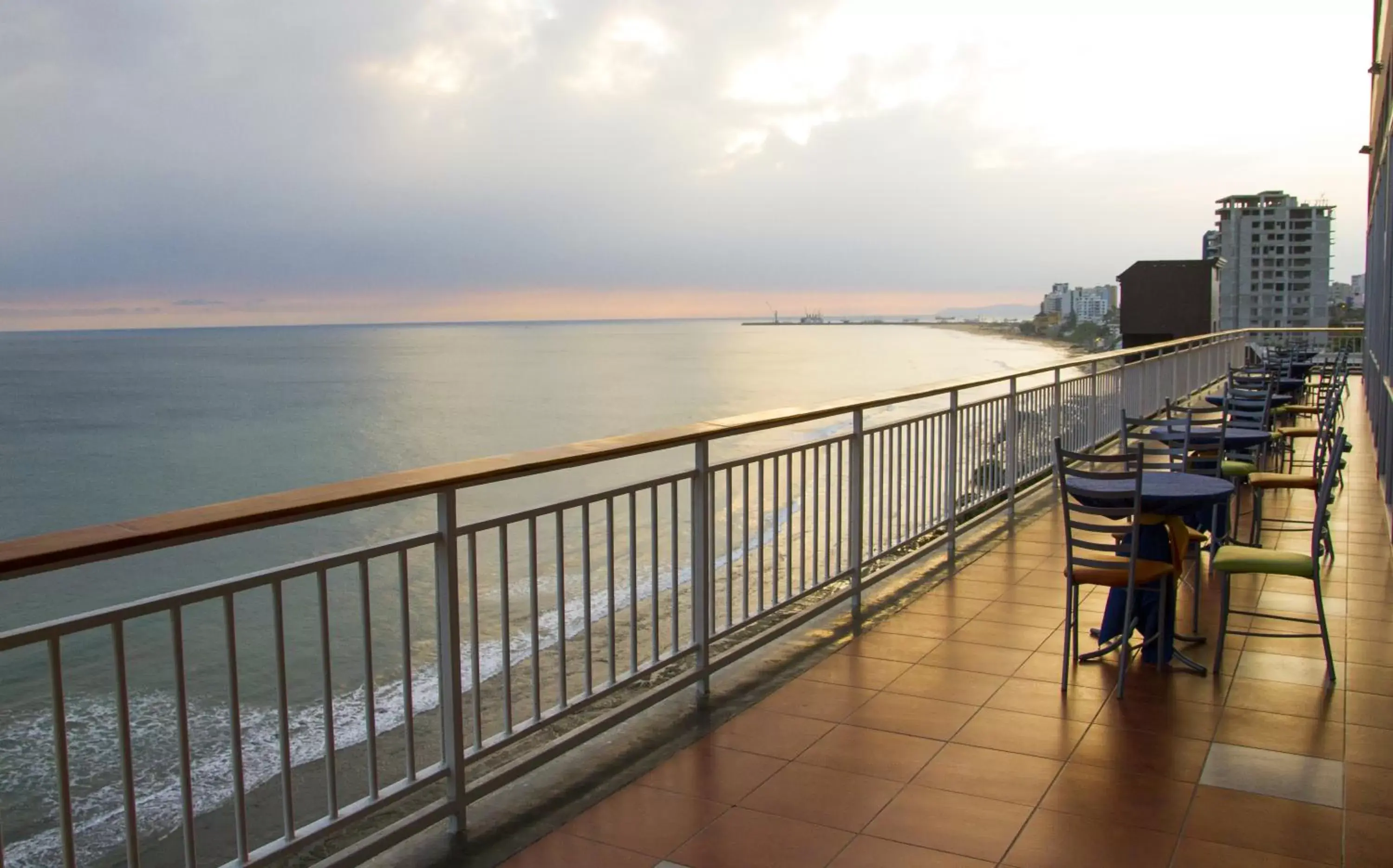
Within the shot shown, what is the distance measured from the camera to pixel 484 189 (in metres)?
68.9

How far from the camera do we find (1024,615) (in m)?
5.61

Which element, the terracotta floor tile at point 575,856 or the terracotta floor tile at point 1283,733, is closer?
the terracotta floor tile at point 575,856

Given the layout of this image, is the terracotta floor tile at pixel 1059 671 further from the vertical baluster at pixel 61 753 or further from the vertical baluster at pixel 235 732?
the vertical baluster at pixel 61 753

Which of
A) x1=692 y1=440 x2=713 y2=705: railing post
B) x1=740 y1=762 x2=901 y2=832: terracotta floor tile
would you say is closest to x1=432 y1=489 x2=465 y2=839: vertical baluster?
x1=740 y1=762 x2=901 y2=832: terracotta floor tile

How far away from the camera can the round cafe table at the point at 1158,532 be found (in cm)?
463

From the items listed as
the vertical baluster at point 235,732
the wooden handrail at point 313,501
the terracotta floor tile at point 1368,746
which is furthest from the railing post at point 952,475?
the vertical baluster at point 235,732

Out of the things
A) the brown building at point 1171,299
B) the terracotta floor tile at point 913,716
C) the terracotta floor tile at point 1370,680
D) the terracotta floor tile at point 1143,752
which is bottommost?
the terracotta floor tile at point 1143,752

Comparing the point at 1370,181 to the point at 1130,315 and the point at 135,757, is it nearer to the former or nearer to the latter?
the point at 1130,315

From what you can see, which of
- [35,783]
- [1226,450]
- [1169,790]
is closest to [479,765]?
[1169,790]

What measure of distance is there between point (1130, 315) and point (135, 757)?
84.2ft

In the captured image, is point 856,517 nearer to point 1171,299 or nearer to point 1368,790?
point 1368,790

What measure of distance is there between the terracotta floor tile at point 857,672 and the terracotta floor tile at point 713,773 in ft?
2.95

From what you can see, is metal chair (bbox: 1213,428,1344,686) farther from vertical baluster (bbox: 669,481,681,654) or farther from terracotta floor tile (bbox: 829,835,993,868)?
vertical baluster (bbox: 669,481,681,654)

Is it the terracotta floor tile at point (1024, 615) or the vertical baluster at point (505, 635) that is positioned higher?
the vertical baluster at point (505, 635)
